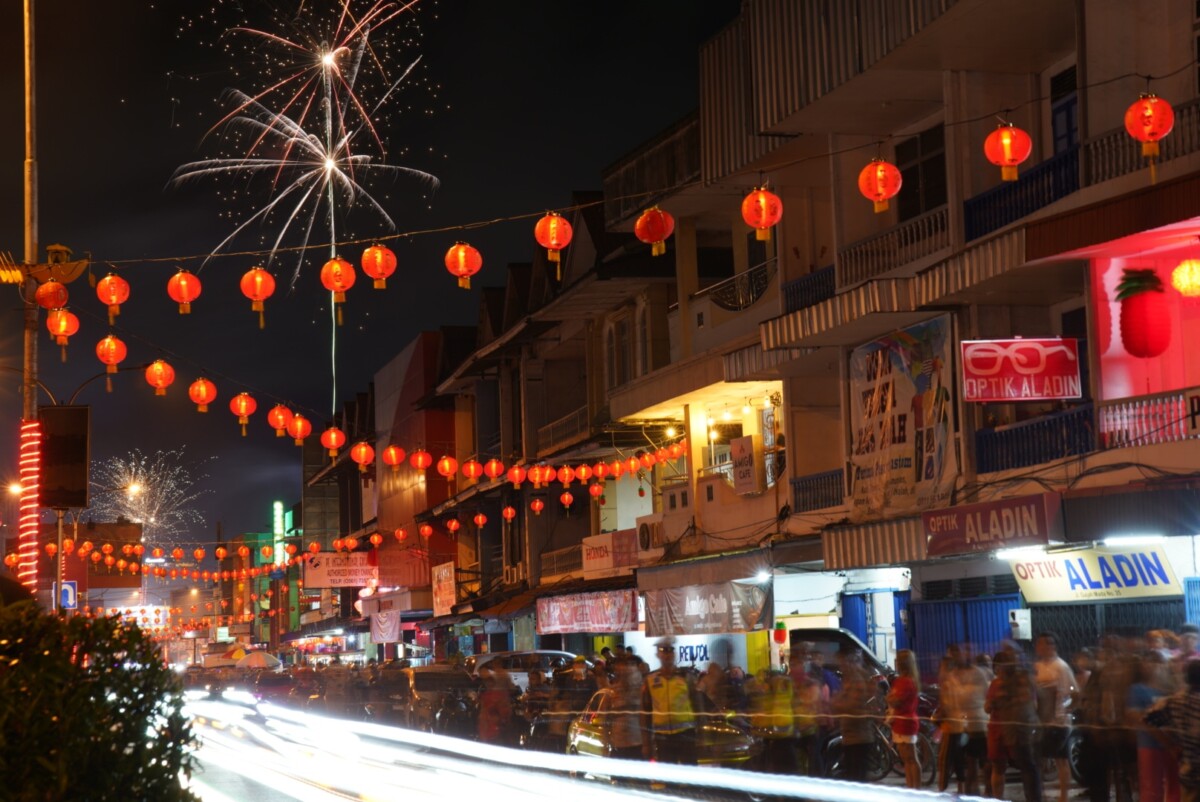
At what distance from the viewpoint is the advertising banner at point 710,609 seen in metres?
27.7

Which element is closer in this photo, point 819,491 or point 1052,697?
point 1052,697

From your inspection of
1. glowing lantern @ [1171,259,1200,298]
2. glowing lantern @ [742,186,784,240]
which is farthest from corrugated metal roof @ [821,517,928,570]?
glowing lantern @ [1171,259,1200,298]

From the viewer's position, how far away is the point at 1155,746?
12750 mm

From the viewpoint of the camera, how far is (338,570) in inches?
2458

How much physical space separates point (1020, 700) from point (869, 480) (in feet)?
34.2

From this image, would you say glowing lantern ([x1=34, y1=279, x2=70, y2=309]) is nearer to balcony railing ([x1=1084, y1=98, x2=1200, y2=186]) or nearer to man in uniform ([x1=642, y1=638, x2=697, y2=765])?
man in uniform ([x1=642, y1=638, x2=697, y2=765])

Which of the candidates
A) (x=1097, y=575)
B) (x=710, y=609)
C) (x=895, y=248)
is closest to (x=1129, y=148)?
(x=1097, y=575)

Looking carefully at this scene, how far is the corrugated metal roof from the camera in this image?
2316 cm

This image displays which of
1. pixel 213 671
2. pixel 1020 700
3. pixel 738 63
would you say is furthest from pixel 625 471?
pixel 213 671

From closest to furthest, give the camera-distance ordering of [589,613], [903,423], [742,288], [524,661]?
1. [903,423]
2. [742,288]
3. [524,661]
4. [589,613]

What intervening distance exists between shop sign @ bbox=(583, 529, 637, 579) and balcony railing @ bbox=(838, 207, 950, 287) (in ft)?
38.2

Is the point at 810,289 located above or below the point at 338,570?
above

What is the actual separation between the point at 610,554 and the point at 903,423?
14.2m

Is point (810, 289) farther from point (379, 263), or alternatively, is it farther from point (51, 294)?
point (51, 294)
